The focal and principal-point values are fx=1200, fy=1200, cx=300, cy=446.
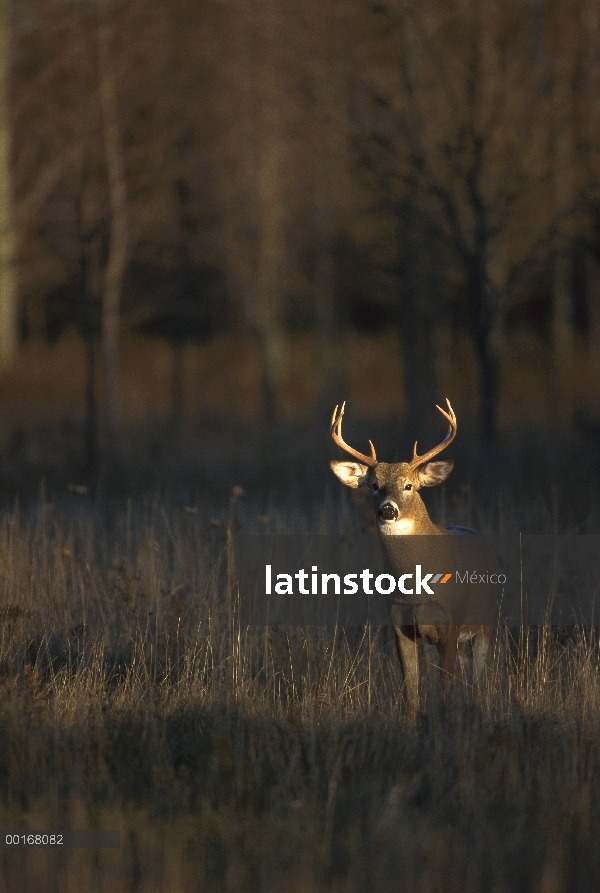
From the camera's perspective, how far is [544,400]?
1952cm

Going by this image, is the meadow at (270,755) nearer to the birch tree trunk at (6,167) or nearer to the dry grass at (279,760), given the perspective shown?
the dry grass at (279,760)

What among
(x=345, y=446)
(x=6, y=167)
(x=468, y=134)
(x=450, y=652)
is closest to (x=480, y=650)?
(x=450, y=652)

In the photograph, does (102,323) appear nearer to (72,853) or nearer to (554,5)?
(554,5)

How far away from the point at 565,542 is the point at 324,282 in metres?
19.3

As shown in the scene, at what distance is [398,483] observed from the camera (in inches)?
219

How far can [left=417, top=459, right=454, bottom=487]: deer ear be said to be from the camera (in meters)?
5.75

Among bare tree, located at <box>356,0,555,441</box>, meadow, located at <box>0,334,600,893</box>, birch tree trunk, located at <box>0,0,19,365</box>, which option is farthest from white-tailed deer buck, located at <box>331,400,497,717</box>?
Answer: birch tree trunk, located at <box>0,0,19,365</box>

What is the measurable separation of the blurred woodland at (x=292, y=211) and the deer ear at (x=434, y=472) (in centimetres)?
568

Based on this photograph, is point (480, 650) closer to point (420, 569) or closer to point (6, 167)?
point (420, 569)

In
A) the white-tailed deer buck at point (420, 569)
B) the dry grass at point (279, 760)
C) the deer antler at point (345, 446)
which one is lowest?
the dry grass at point (279, 760)

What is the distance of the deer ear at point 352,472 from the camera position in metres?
5.74

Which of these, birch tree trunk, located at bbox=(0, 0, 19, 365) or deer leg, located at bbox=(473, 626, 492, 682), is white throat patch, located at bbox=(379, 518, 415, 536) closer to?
deer leg, located at bbox=(473, 626, 492, 682)

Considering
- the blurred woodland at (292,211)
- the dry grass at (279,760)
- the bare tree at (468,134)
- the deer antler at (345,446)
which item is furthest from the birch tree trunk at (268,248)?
the deer antler at (345,446)

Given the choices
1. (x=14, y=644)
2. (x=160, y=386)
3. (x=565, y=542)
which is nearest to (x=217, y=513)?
(x=565, y=542)
